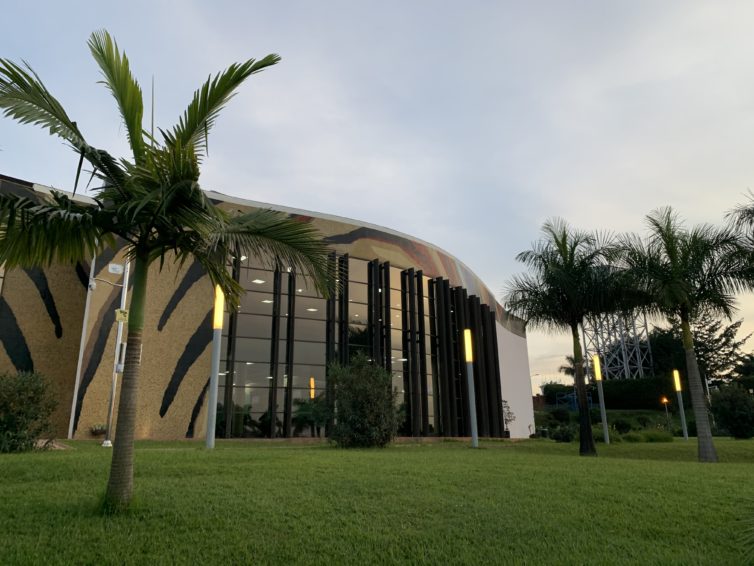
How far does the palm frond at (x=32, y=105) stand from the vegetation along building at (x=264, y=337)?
966 centimetres

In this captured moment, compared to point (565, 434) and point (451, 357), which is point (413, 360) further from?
point (565, 434)

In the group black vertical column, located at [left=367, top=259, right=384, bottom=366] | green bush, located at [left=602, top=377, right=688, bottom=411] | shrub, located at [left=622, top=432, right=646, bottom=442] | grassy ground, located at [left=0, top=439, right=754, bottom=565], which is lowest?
shrub, located at [left=622, top=432, right=646, bottom=442]

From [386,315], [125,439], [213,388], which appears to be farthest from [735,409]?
[125,439]

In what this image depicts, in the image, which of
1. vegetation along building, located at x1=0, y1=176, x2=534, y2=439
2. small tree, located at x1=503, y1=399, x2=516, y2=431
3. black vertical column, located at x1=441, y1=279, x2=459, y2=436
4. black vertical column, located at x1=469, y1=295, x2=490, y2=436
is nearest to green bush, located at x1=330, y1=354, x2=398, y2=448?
vegetation along building, located at x1=0, y1=176, x2=534, y2=439

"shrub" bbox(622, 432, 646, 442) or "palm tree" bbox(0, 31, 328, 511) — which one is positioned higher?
"palm tree" bbox(0, 31, 328, 511)

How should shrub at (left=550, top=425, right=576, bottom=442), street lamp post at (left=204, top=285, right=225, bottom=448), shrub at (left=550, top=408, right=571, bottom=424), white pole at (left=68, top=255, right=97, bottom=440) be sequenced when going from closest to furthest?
street lamp post at (left=204, top=285, right=225, bottom=448) → white pole at (left=68, top=255, right=97, bottom=440) → shrub at (left=550, top=425, right=576, bottom=442) → shrub at (left=550, top=408, right=571, bottom=424)

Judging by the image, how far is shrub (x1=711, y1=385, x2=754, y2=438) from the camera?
2456cm

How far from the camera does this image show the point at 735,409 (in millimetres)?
24812

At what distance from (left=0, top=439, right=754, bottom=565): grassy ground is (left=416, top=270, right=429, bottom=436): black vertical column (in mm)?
20680

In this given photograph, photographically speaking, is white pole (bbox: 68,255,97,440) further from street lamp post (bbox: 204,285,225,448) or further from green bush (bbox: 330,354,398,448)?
green bush (bbox: 330,354,398,448)

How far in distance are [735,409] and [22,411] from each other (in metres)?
29.8

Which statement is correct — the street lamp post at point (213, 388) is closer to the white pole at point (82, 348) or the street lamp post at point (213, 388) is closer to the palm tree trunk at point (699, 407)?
the white pole at point (82, 348)

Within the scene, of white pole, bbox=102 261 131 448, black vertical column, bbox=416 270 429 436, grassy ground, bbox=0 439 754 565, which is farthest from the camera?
black vertical column, bbox=416 270 429 436

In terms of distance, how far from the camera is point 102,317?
873 inches
